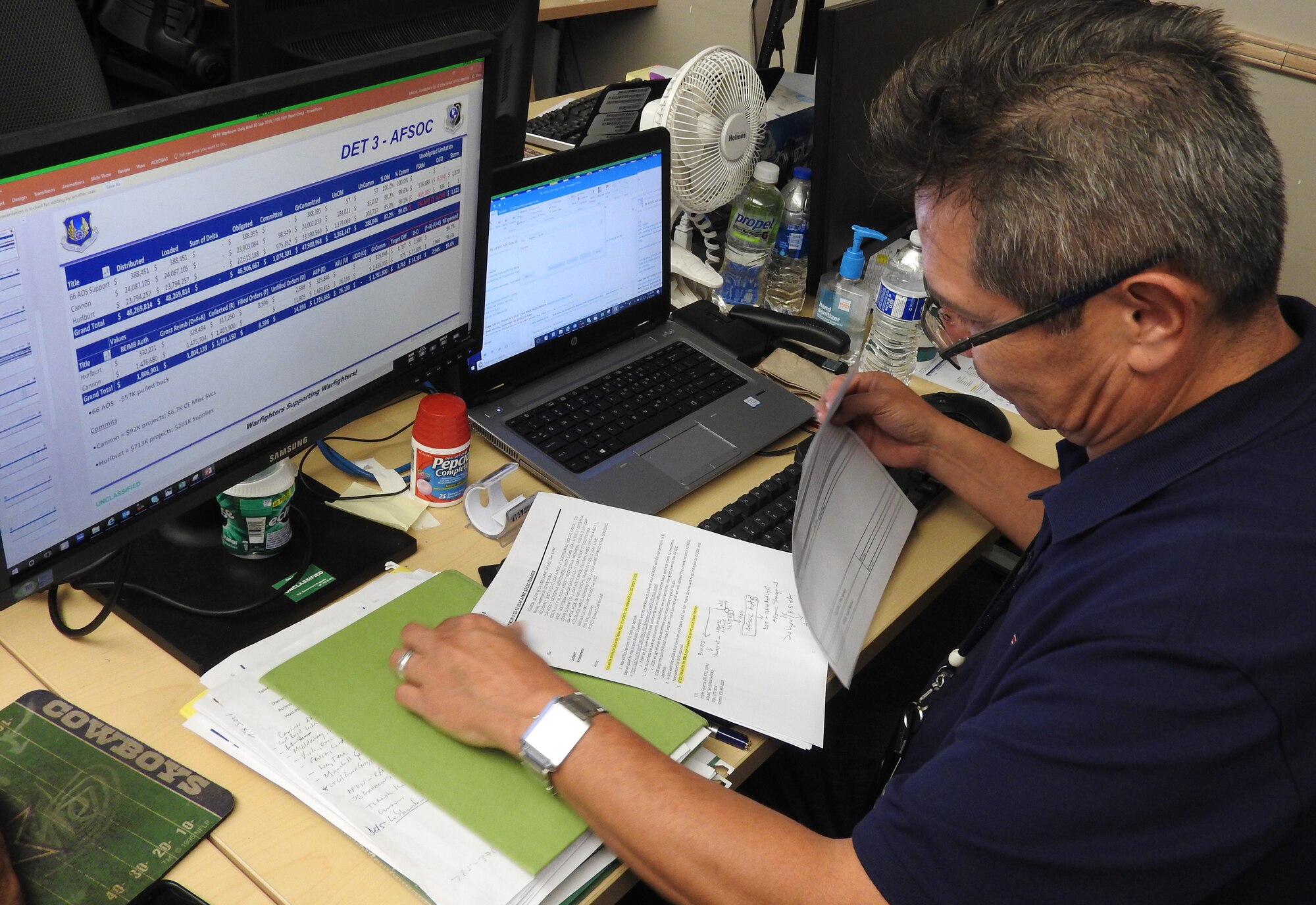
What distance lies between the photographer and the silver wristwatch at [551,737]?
2.63 ft

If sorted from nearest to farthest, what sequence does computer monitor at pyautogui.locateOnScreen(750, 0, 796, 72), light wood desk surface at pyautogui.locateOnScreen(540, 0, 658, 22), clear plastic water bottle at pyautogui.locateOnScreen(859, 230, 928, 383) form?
clear plastic water bottle at pyautogui.locateOnScreen(859, 230, 928, 383), computer monitor at pyautogui.locateOnScreen(750, 0, 796, 72), light wood desk surface at pyautogui.locateOnScreen(540, 0, 658, 22)

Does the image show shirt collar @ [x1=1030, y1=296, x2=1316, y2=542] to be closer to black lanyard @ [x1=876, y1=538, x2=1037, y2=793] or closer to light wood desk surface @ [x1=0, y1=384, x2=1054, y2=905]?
black lanyard @ [x1=876, y1=538, x2=1037, y2=793]

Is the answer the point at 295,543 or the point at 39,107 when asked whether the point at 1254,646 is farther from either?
the point at 39,107

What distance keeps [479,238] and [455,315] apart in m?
0.09

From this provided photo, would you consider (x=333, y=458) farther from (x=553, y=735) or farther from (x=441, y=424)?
(x=553, y=735)

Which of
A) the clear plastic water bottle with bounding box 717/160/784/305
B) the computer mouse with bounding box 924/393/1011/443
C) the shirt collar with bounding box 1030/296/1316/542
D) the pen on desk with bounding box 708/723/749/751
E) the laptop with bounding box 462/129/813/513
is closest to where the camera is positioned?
the shirt collar with bounding box 1030/296/1316/542

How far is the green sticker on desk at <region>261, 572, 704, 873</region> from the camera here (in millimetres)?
775

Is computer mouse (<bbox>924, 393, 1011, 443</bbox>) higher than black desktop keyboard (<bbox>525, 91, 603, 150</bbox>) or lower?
lower

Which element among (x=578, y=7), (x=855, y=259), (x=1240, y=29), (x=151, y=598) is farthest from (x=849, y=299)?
(x=578, y=7)

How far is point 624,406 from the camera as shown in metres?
1.31

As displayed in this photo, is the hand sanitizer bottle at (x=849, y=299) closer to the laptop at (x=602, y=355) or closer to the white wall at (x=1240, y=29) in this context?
the laptop at (x=602, y=355)

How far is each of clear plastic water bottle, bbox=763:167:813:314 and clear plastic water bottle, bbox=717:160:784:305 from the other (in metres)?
0.03

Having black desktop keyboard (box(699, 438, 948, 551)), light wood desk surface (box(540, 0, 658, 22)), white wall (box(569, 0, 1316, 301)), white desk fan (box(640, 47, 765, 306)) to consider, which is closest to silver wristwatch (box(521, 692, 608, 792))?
black desktop keyboard (box(699, 438, 948, 551))

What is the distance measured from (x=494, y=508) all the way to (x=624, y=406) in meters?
0.26
